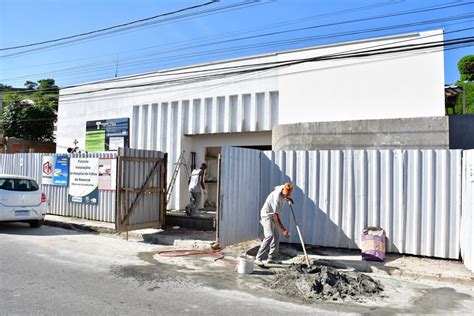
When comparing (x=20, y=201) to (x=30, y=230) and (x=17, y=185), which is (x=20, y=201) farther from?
(x=30, y=230)

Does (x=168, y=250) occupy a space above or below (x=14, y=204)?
below

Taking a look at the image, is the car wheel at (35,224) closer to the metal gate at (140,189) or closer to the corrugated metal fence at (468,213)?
the metal gate at (140,189)

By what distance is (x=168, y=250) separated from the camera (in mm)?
8938

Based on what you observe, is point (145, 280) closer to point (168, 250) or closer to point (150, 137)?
point (168, 250)

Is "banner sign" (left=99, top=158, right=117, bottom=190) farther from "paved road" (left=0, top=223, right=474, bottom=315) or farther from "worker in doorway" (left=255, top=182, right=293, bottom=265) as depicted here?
"worker in doorway" (left=255, top=182, right=293, bottom=265)

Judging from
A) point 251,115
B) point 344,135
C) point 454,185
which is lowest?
point 454,185

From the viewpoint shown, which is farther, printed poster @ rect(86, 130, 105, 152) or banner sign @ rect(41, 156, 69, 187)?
printed poster @ rect(86, 130, 105, 152)

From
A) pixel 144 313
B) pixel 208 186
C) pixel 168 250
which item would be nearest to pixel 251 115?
pixel 208 186

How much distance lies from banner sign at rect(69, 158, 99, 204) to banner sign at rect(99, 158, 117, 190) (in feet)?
0.70

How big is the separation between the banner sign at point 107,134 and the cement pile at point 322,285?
1189 centimetres

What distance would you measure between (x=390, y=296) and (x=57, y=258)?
5.88 metres

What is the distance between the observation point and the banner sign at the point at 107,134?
16.8 metres

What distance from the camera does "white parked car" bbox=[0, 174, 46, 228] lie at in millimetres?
10602

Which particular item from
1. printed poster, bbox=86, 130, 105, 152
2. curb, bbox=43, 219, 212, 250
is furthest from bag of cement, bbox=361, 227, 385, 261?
printed poster, bbox=86, 130, 105, 152
